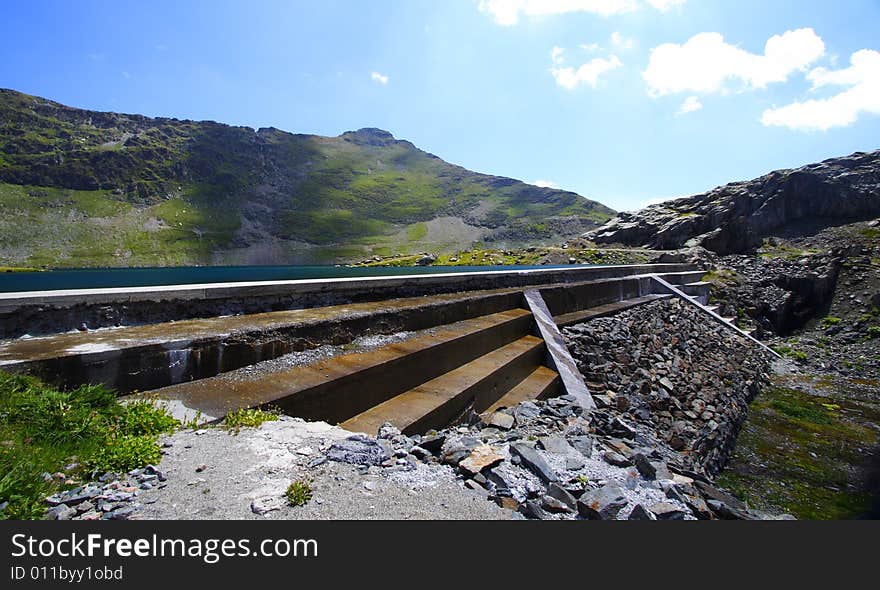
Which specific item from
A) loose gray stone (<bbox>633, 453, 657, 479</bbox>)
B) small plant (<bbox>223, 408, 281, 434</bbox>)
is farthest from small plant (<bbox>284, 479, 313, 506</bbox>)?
loose gray stone (<bbox>633, 453, 657, 479</bbox>)

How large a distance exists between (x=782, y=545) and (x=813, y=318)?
3465 centimetres

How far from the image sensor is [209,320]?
21.4 ft

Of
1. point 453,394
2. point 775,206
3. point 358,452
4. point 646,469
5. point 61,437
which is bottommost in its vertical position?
point 453,394

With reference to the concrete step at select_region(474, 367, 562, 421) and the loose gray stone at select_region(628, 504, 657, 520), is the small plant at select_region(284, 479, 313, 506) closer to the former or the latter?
the loose gray stone at select_region(628, 504, 657, 520)

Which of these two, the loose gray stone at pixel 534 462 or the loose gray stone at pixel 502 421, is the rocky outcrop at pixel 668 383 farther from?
the loose gray stone at pixel 534 462

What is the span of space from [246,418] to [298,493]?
68.3 inches

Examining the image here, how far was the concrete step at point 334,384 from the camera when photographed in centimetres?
482

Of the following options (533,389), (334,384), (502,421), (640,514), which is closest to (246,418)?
(334,384)

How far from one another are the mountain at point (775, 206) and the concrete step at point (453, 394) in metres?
57.2

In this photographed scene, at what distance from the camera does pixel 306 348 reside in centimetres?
662

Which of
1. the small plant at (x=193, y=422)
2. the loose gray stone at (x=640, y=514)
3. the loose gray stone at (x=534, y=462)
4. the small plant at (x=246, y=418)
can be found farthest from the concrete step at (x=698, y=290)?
the small plant at (x=193, y=422)

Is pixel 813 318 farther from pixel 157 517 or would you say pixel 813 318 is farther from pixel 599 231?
pixel 599 231

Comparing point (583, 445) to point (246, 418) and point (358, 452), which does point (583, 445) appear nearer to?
point (358, 452)

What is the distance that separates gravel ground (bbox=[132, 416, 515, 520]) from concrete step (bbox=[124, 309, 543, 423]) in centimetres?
83
